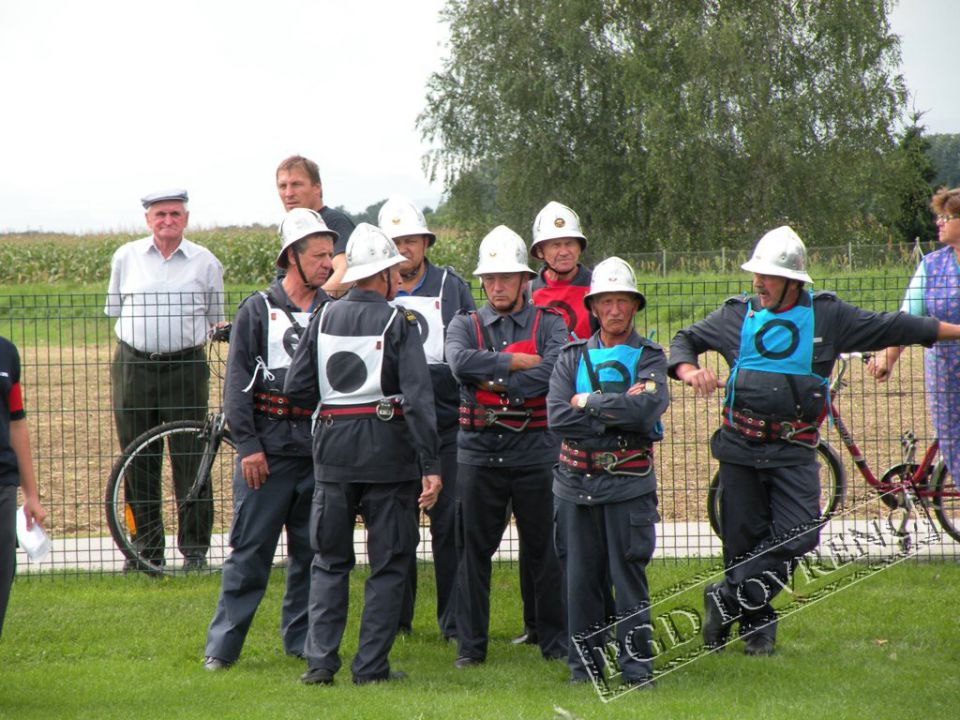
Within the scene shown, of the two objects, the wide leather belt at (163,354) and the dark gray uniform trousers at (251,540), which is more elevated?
the wide leather belt at (163,354)

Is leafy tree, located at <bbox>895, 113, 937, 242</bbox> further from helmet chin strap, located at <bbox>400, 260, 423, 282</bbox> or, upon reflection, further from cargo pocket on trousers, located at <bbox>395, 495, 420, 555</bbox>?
cargo pocket on trousers, located at <bbox>395, 495, 420, 555</bbox>

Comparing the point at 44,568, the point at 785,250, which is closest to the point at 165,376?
the point at 44,568

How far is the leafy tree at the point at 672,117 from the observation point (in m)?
39.2

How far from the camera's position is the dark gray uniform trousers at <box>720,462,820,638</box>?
591cm

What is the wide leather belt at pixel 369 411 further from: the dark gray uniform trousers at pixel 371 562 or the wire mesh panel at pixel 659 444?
the wire mesh panel at pixel 659 444

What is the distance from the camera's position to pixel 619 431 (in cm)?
555

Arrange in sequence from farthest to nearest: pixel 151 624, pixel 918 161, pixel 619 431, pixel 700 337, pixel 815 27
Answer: pixel 918 161, pixel 815 27, pixel 151 624, pixel 700 337, pixel 619 431

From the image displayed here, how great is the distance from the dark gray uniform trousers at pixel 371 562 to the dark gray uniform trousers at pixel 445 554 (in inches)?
32.8

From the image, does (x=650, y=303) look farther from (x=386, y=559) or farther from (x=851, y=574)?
(x=386, y=559)

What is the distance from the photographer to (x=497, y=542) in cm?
623

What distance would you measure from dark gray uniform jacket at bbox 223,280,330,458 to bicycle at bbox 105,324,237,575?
70.8 inches

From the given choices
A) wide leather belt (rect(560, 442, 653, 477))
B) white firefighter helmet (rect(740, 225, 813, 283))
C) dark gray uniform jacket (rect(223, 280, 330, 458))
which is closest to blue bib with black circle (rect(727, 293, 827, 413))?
white firefighter helmet (rect(740, 225, 813, 283))

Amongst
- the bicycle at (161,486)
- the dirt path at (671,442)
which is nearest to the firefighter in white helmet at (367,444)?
the bicycle at (161,486)

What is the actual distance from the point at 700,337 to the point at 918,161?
4142cm
